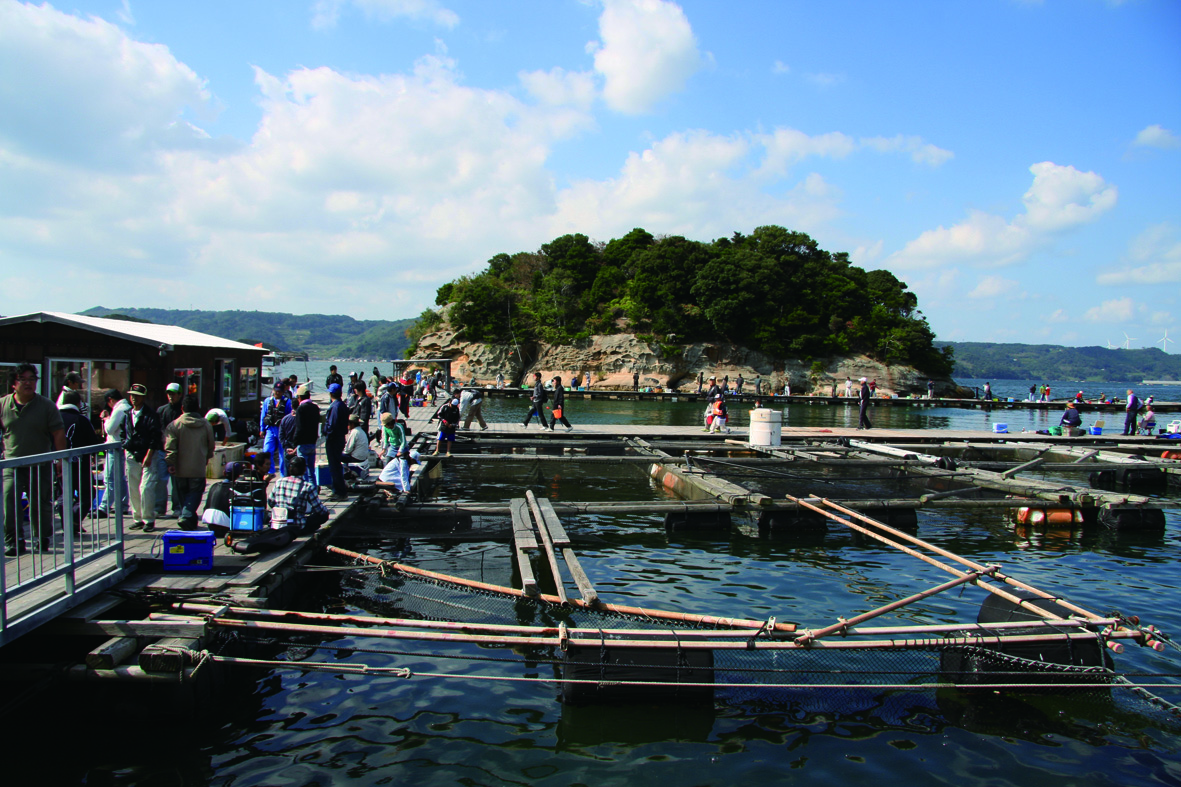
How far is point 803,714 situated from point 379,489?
29.7ft

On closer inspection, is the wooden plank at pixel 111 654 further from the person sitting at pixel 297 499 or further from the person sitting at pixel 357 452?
the person sitting at pixel 357 452

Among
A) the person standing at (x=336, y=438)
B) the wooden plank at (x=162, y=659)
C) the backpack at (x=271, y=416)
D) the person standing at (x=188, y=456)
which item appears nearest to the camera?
the wooden plank at (x=162, y=659)

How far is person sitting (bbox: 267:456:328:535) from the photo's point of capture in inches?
364

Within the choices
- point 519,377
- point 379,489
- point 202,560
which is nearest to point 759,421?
point 379,489

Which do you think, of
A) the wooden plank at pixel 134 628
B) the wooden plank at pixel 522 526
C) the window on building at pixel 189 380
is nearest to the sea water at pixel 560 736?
the wooden plank at pixel 134 628

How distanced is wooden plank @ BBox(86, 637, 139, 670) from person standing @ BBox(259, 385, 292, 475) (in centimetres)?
527

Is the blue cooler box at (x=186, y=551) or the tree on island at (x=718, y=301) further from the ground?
the tree on island at (x=718, y=301)

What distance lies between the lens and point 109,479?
781 centimetres

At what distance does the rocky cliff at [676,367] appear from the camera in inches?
2768

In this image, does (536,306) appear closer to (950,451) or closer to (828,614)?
(950,451)

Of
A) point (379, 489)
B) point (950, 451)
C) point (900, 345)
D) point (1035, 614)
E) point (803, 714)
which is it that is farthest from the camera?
point (900, 345)

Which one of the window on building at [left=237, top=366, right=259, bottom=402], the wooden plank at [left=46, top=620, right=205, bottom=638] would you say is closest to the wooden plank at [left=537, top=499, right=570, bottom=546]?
the wooden plank at [left=46, top=620, right=205, bottom=638]

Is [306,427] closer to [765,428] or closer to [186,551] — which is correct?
[186,551]

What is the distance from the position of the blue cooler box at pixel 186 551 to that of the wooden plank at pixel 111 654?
4.44ft
